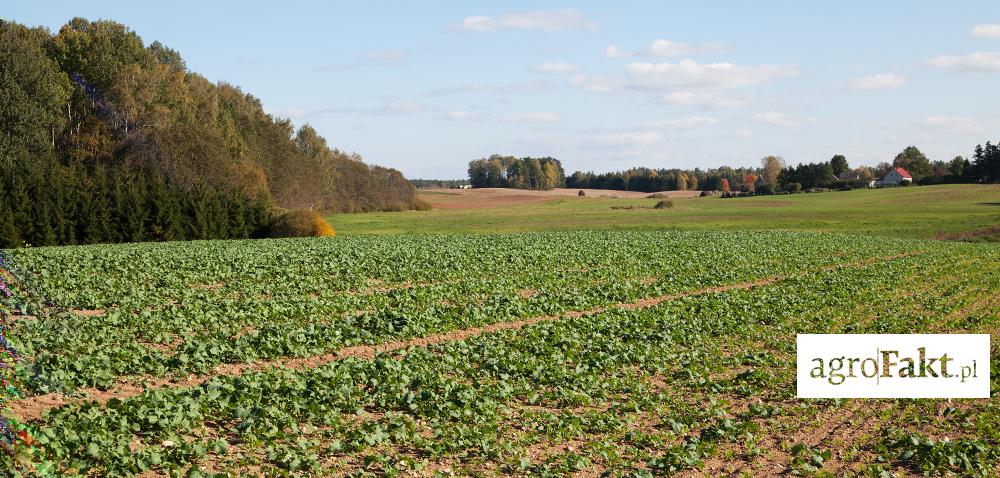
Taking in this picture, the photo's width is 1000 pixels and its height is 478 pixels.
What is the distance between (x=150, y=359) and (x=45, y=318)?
597 centimetres

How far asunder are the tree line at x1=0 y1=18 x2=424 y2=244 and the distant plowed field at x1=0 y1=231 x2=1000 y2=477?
27.7 metres

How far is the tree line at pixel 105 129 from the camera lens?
58500mm

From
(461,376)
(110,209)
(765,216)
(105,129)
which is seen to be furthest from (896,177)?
(461,376)

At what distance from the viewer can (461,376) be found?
16453mm

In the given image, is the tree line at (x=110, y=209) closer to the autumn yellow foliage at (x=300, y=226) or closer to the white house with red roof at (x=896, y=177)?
the autumn yellow foliage at (x=300, y=226)

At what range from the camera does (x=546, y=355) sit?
1841 centimetres

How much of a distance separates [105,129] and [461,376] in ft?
201

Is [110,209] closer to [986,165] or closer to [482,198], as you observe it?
[482,198]

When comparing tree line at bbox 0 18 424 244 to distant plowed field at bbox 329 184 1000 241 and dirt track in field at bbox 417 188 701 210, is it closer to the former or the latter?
distant plowed field at bbox 329 184 1000 241

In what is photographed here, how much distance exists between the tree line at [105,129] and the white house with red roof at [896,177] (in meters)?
140

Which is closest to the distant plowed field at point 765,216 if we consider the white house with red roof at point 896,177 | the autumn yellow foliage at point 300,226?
the autumn yellow foliage at point 300,226

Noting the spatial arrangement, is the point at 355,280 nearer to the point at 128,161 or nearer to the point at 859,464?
the point at 859,464

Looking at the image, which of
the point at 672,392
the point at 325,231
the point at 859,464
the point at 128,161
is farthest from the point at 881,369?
the point at 128,161

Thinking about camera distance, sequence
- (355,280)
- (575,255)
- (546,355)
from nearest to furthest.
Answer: (546,355)
(355,280)
(575,255)
